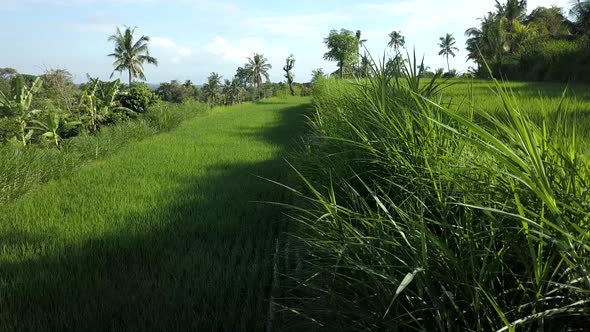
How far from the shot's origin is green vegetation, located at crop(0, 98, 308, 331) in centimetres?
271

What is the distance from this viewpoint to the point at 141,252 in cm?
377

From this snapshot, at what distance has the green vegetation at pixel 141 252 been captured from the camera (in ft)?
8.90

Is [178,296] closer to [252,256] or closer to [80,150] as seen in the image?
[252,256]

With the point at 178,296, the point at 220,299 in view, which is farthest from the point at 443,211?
Answer: the point at 178,296

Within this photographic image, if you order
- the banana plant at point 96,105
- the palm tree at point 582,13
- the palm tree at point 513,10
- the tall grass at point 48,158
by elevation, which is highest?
the palm tree at point 513,10

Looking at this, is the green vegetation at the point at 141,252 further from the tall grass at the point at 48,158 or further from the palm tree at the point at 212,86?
the palm tree at the point at 212,86

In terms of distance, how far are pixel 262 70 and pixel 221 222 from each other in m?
65.7

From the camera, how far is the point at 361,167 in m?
3.93

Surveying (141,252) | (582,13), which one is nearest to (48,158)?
(141,252)

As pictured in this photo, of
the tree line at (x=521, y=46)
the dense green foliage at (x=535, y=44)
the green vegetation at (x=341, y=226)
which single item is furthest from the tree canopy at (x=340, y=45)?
the green vegetation at (x=341, y=226)

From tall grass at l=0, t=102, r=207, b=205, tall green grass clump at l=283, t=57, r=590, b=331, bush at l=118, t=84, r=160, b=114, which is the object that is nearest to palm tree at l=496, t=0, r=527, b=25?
bush at l=118, t=84, r=160, b=114

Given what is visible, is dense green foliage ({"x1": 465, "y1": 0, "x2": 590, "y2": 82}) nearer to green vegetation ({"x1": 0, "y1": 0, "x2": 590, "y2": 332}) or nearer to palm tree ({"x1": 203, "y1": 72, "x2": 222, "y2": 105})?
green vegetation ({"x1": 0, "y1": 0, "x2": 590, "y2": 332})

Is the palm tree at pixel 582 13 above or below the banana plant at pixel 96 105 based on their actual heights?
above

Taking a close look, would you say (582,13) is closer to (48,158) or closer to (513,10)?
(513,10)
